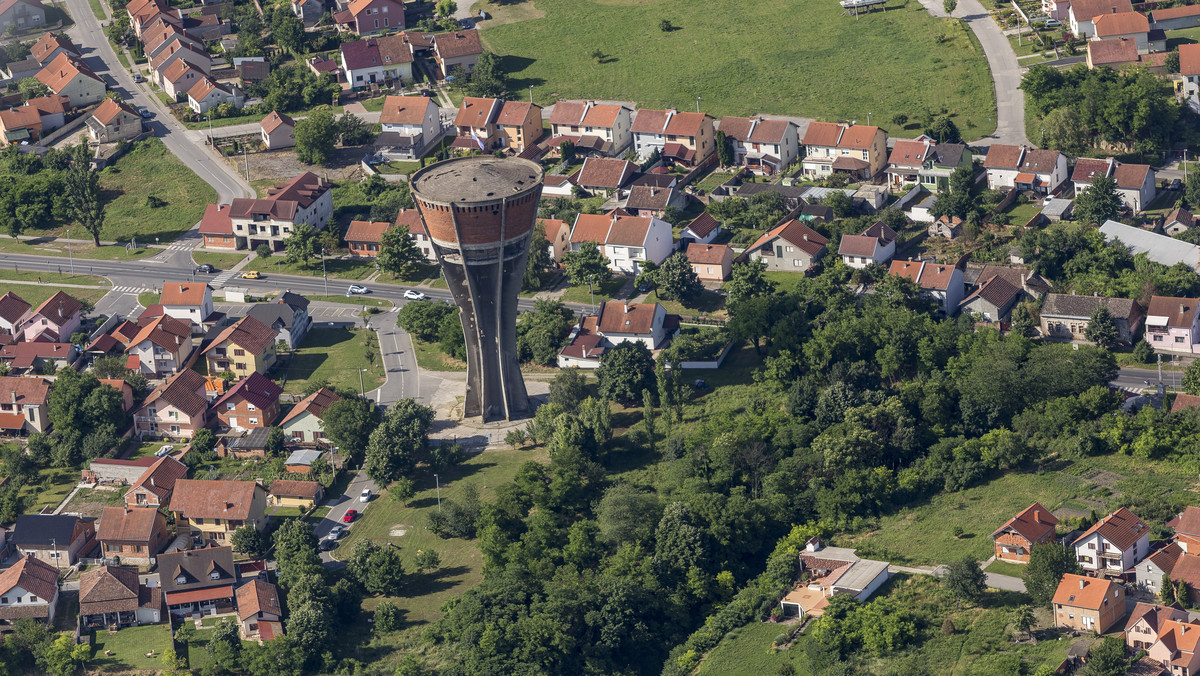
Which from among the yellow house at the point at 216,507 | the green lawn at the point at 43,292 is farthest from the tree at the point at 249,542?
the green lawn at the point at 43,292

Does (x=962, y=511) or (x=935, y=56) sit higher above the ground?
(x=935, y=56)

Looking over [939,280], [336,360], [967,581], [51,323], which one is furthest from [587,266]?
[967,581]

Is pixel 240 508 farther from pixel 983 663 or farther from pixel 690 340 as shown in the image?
pixel 983 663

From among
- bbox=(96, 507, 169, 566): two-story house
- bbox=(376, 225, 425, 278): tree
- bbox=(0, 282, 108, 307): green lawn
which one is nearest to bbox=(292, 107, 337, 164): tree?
bbox=(376, 225, 425, 278): tree

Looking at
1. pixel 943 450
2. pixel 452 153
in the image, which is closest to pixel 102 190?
pixel 452 153

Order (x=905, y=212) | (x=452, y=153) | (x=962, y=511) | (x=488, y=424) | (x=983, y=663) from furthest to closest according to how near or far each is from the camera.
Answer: (x=452, y=153) < (x=905, y=212) < (x=488, y=424) < (x=962, y=511) < (x=983, y=663)

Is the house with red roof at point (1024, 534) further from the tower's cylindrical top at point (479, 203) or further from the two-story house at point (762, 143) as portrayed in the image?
the two-story house at point (762, 143)

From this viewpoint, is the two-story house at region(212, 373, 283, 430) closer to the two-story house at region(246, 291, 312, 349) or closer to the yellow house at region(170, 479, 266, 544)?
the two-story house at region(246, 291, 312, 349)
